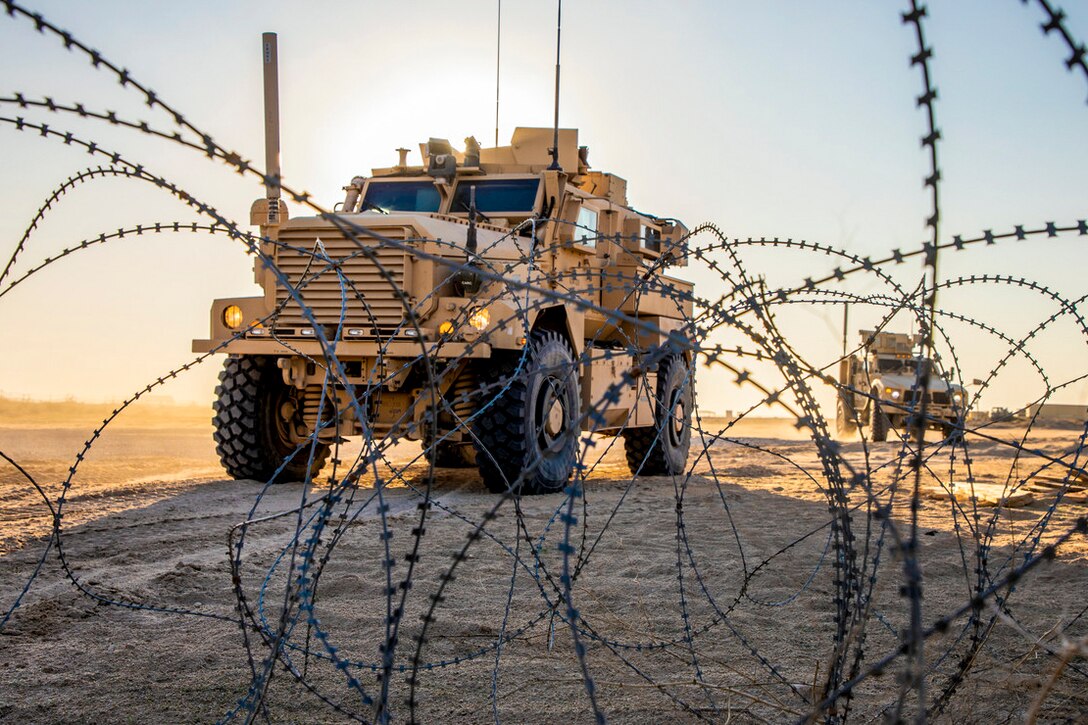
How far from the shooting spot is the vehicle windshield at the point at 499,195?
32.3ft

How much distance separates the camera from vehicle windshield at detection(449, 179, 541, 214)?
9844 millimetres

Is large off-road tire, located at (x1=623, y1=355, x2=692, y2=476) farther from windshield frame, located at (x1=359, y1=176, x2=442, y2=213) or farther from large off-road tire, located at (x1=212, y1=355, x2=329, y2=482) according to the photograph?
large off-road tire, located at (x1=212, y1=355, x2=329, y2=482)

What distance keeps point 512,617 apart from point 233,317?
17.3 ft

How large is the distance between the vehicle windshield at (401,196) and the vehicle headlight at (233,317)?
4.84 ft

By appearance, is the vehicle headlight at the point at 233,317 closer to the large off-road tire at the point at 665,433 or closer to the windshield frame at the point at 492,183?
the windshield frame at the point at 492,183

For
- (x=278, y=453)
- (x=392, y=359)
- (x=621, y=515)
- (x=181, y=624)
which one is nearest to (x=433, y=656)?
(x=181, y=624)

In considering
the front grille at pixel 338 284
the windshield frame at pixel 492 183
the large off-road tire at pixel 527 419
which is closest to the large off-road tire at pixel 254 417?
the front grille at pixel 338 284

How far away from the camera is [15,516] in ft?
24.3

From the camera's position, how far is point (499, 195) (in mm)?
9914

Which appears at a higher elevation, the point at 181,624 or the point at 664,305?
the point at 664,305

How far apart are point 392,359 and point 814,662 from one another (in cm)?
518

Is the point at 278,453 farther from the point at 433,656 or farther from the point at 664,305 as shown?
the point at 433,656

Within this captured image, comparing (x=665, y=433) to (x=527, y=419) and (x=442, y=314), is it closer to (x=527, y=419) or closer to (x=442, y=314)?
(x=527, y=419)

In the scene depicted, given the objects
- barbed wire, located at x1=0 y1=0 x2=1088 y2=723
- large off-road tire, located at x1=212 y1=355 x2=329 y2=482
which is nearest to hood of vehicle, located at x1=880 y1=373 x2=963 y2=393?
barbed wire, located at x1=0 y1=0 x2=1088 y2=723
